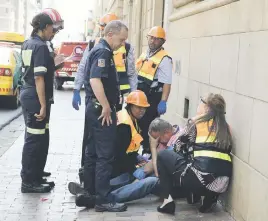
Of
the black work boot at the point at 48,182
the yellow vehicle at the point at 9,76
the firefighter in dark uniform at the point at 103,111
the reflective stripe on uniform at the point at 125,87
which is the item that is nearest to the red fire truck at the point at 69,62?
the yellow vehicle at the point at 9,76

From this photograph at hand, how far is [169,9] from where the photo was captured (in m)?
10.5

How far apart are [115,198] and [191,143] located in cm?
98

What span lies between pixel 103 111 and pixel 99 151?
44 centimetres

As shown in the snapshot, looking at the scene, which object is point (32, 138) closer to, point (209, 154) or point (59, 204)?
point (59, 204)

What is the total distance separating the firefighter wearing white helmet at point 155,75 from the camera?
735 centimetres

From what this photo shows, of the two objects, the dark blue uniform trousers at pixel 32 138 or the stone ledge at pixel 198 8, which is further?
the stone ledge at pixel 198 8

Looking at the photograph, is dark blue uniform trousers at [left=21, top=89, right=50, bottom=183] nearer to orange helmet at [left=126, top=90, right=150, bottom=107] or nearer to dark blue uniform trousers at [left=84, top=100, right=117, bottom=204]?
dark blue uniform trousers at [left=84, top=100, right=117, bottom=204]

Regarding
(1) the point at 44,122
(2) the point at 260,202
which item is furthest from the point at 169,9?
(2) the point at 260,202

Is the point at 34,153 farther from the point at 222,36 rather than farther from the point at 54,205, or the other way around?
the point at 222,36

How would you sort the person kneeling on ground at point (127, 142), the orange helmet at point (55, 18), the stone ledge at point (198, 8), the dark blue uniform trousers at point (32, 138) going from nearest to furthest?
the person kneeling on ground at point (127, 142) < the dark blue uniform trousers at point (32, 138) < the orange helmet at point (55, 18) < the stone ledge at point (198, 8)

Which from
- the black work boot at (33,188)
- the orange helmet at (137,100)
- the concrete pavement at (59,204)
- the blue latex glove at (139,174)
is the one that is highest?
the orange helmet at (137,100)

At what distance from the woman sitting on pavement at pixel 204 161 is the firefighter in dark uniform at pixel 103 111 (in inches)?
22.3

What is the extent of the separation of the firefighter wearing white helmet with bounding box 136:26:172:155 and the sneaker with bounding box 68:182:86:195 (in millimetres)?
1932

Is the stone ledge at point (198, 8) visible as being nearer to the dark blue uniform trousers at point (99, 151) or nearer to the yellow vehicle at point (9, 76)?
the dark blue uniform trousers at point (99, 151)
